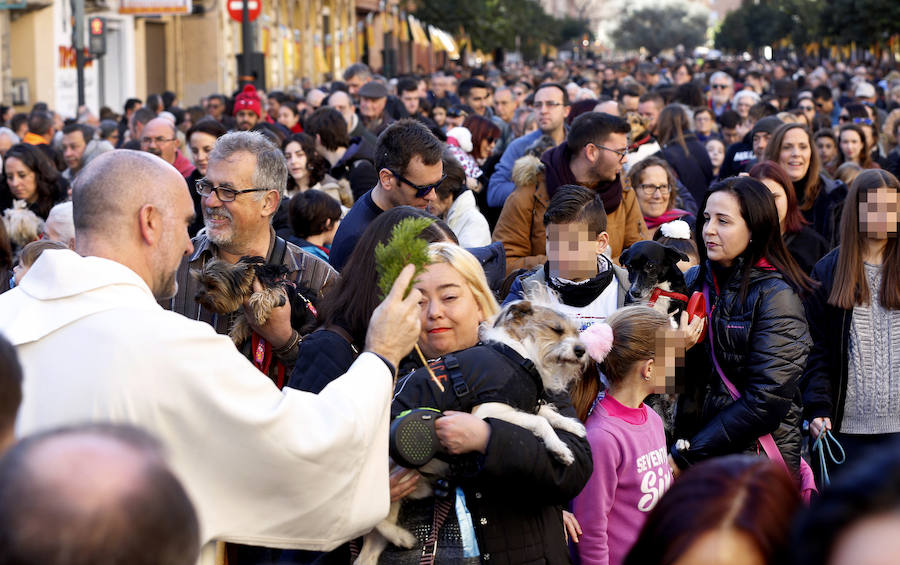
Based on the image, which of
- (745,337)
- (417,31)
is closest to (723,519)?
(745,337)

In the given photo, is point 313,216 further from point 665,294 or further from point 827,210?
point 827,210

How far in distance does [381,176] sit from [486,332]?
2.54 meters

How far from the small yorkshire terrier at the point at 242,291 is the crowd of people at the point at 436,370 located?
1 centimetres

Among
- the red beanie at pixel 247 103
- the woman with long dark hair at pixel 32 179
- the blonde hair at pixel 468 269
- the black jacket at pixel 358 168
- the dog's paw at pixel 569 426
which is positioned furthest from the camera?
the red beanie at pixel 247 103

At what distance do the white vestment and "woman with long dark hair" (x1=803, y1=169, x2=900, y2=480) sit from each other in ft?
11.0

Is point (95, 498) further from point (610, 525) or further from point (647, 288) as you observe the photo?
point (647, 288)

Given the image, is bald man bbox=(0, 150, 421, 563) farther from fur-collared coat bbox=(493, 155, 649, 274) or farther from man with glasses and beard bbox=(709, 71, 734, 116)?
man with glasses and beard bbox=(709, 71, 734, 116)

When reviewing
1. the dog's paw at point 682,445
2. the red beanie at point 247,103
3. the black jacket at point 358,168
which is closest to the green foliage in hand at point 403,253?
the dog's paw at point 682,445

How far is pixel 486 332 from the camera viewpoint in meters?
3.59

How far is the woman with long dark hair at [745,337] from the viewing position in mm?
4906

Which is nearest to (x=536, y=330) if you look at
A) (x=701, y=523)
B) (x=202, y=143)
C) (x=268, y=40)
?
(x=701, y=523)

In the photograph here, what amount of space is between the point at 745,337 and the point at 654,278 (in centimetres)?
49

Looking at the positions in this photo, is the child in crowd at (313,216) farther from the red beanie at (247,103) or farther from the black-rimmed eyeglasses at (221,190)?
the red beanie at (247,103)

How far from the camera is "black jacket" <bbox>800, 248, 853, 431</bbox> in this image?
5742mm
